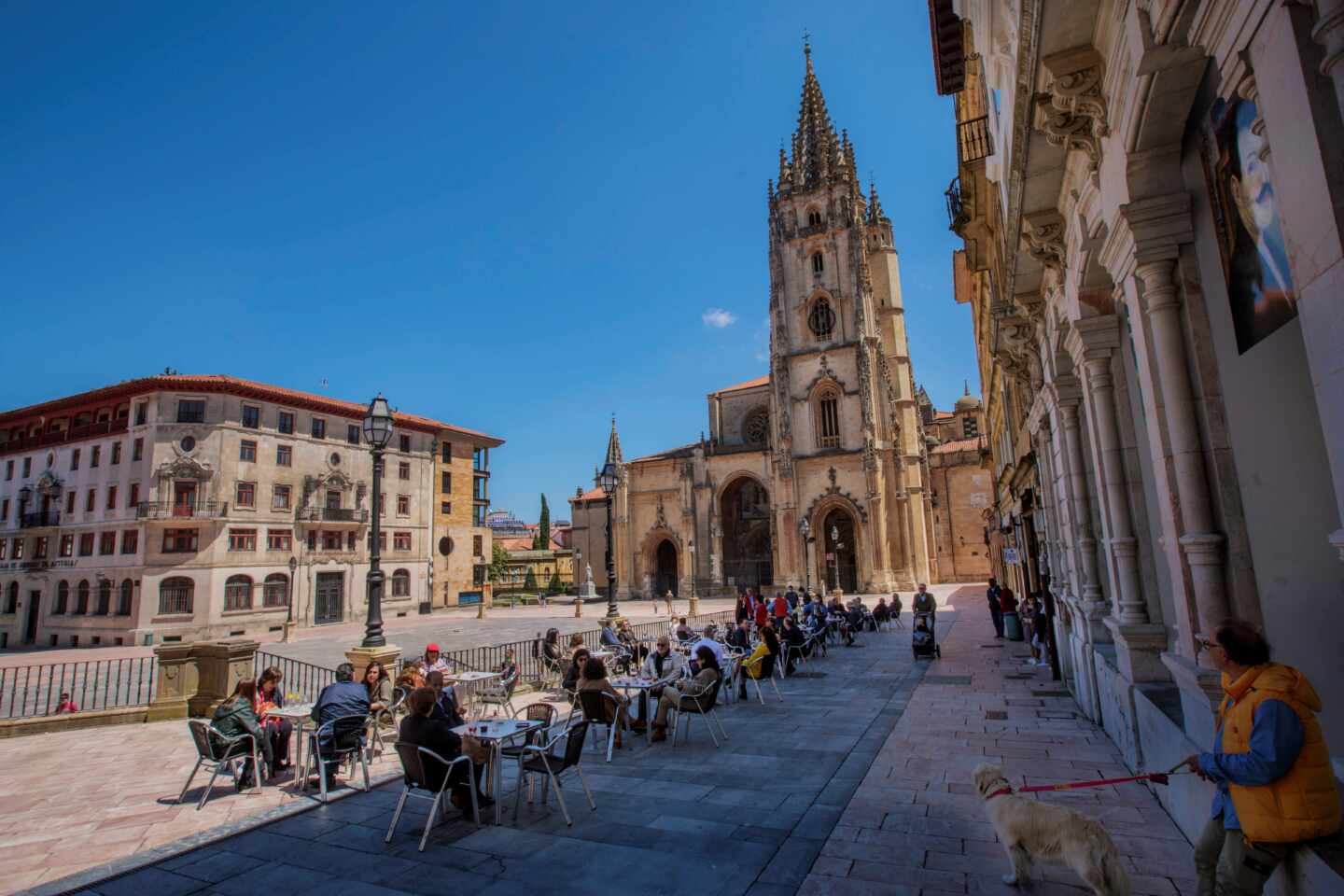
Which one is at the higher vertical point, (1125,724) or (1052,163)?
(1052,163)

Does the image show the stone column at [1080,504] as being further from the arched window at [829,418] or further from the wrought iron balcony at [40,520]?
the wrought iron balcony at [40,520]

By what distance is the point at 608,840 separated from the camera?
16.3 feet

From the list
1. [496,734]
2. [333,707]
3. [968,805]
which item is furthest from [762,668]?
[333,707]

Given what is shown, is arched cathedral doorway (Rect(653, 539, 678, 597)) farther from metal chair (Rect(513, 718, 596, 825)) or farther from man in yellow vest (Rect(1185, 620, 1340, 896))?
man in yellow vest (Rect(1185, 620, 1340, 896))

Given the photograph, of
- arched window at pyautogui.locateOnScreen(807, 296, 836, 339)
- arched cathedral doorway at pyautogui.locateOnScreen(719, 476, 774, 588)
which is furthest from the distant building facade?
arched window at pyautogui.locateOnScreen(807, 296, 836, 339)

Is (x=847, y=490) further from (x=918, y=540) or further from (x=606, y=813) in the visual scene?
(x=606, y=813)

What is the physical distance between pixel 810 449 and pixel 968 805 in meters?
37.1

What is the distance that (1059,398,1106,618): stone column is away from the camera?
27.4ft

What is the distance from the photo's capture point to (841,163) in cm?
4544

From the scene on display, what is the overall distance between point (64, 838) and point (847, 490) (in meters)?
38.0

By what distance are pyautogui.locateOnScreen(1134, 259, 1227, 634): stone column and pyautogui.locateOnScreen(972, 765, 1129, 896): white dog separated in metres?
1.44

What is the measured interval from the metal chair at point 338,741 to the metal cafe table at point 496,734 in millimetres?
1176

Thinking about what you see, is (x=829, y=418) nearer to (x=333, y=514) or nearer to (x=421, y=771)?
(x=333, y=514)

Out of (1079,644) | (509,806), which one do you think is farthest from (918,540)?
(509,806)
